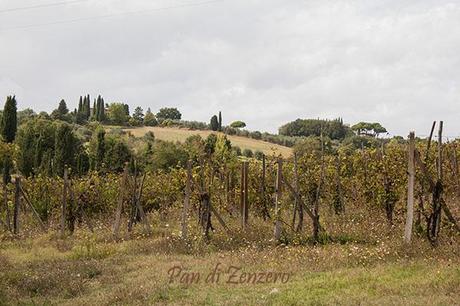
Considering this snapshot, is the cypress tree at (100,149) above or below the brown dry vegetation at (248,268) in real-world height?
above

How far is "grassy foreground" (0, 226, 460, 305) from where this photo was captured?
8.75 metres

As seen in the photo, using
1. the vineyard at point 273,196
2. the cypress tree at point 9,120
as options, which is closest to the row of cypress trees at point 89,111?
the cypress tree at point 9,120

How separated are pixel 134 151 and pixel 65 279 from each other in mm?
51530

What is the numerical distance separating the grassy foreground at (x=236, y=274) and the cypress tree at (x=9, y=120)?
50251mm

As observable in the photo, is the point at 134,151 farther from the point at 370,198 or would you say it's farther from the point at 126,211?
the point at 370,198

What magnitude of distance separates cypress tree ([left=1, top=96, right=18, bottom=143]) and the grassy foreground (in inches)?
1978

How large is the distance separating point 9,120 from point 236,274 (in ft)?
189

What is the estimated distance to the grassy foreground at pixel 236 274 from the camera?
875 cm

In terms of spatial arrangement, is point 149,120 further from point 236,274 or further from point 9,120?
point 236,274

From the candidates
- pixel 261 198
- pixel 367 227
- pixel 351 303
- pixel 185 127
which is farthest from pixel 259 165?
pixel 185 127

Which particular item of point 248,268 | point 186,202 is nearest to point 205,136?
point 186,202

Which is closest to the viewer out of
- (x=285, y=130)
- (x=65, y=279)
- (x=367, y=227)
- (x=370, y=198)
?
(x=65, y=279)

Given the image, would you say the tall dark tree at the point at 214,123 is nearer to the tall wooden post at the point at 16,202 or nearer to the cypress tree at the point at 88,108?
the cypress tree at the point at 88,108

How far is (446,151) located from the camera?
62.7 feet
